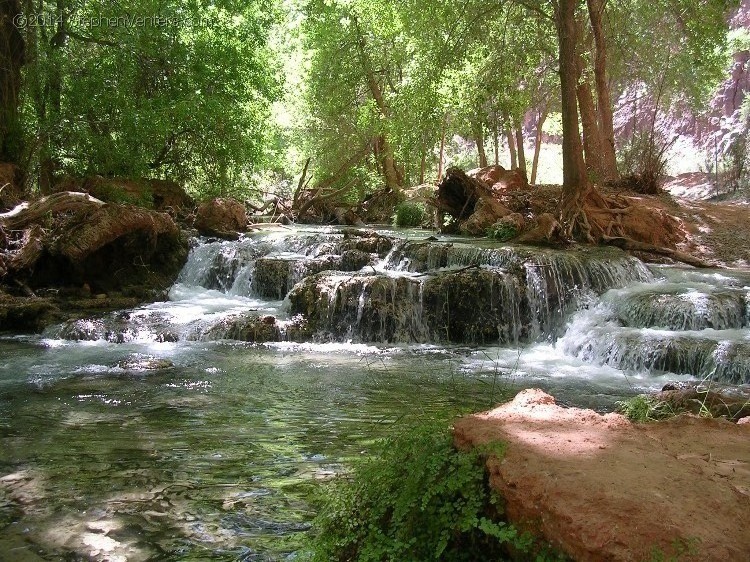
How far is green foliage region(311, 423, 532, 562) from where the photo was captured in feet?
8.39

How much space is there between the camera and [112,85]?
1366 centimetres

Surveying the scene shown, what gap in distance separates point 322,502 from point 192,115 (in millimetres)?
12302

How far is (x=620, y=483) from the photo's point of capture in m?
2.47

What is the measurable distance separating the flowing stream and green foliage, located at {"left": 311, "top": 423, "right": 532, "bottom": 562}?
467 millimetres

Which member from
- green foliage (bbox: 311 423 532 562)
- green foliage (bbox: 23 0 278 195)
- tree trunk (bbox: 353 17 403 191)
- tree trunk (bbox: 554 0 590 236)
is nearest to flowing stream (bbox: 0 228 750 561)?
green foliage (bbox: 311 423 532 562)

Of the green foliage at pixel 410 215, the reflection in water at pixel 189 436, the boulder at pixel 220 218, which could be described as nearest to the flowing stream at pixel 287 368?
the reflection in water at pixel 189 436

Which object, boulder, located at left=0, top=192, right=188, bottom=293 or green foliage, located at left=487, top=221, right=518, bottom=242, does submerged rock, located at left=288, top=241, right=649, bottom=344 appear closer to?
green foliage, located at left=487, top=221, right=518, bottom=242

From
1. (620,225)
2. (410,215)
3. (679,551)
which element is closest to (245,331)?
(620,225)

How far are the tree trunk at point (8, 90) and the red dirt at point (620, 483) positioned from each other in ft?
43.2

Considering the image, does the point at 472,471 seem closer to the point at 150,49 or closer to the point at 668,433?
the point at 668,433

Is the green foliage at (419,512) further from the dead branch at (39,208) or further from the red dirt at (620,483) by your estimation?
the dead branch at (39,208)

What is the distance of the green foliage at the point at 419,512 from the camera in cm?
256

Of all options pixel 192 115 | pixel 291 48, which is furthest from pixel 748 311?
pixel 291 48

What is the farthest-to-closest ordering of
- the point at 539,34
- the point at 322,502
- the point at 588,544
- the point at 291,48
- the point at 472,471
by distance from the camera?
the point at 291,48 → the point at 539,34 → the point at 322,502 → the point at 472,471 → the point at 588,544
